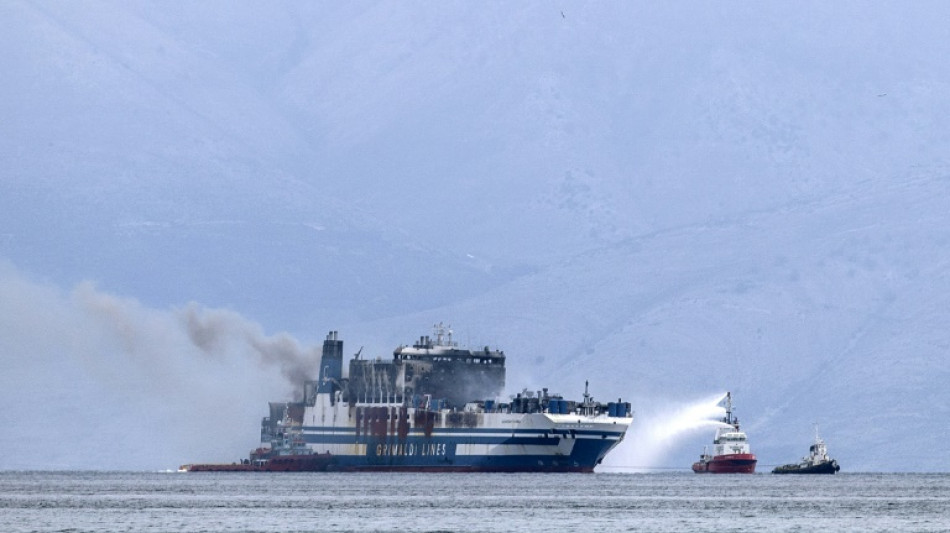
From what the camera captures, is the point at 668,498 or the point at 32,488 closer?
the point at 668,498

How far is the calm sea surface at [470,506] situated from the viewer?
13775cm

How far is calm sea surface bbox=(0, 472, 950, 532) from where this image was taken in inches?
5423

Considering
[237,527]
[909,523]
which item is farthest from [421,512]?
[909,523]

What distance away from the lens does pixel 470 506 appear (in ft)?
519

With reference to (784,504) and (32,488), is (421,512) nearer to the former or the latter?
(784,504)

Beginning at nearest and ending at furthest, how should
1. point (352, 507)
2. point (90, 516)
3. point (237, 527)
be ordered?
point (237, 527) < point (90, 516) < point (352, 507)

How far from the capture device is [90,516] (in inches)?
5773

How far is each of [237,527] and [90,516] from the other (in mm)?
14025

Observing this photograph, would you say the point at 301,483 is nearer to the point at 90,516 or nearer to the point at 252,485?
the point at 252,485

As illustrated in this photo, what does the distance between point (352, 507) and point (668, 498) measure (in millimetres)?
25488

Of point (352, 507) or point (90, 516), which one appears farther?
point (352, 507)

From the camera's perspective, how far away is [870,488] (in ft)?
637

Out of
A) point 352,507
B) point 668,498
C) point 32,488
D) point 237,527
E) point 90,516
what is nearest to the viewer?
point 237,527

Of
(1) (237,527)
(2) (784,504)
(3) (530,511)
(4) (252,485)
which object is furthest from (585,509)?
(4) (252,485)
